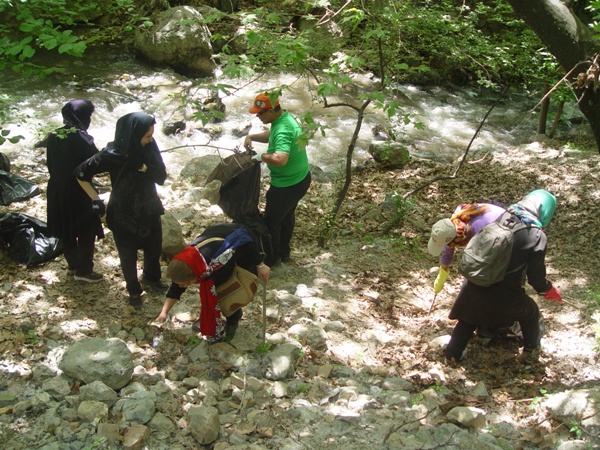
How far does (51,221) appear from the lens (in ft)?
15.4

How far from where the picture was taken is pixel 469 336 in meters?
4.37

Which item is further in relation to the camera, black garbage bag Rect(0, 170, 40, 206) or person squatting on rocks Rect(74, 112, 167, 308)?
black garbage bag Rect(0, 170, 40, 206)

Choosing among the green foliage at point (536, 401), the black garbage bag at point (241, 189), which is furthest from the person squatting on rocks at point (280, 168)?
the green foliage at point (536, 401)

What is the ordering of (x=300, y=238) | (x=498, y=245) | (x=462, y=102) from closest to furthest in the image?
1. (x=498, y=245)
2. (x=300, y=238)
3. (x=462, y=102)

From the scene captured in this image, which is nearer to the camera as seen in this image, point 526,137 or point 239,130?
point 239,130

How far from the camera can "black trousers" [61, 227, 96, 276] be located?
4.84m

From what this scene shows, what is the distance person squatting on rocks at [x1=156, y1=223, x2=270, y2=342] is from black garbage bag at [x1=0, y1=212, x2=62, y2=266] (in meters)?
1.83

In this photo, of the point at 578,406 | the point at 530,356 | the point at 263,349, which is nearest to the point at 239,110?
the point at 263,349

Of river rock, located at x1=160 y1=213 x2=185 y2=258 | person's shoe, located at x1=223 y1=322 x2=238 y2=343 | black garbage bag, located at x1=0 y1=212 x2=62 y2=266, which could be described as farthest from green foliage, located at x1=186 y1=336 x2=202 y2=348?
black garbage bag, located at x1=0 y1=212 x2=62 y2=266

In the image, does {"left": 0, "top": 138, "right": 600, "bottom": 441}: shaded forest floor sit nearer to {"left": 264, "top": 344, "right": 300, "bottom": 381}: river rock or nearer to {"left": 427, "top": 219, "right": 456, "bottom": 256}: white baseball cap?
{"left": 264, "top": 344, "right": 300, "bottom": 381}: river rock

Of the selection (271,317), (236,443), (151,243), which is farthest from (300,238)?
(236,443)

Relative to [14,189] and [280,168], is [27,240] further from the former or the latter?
[280,168]

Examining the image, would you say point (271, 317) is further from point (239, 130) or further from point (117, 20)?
point (117, 20)

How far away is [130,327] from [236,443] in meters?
1.61
